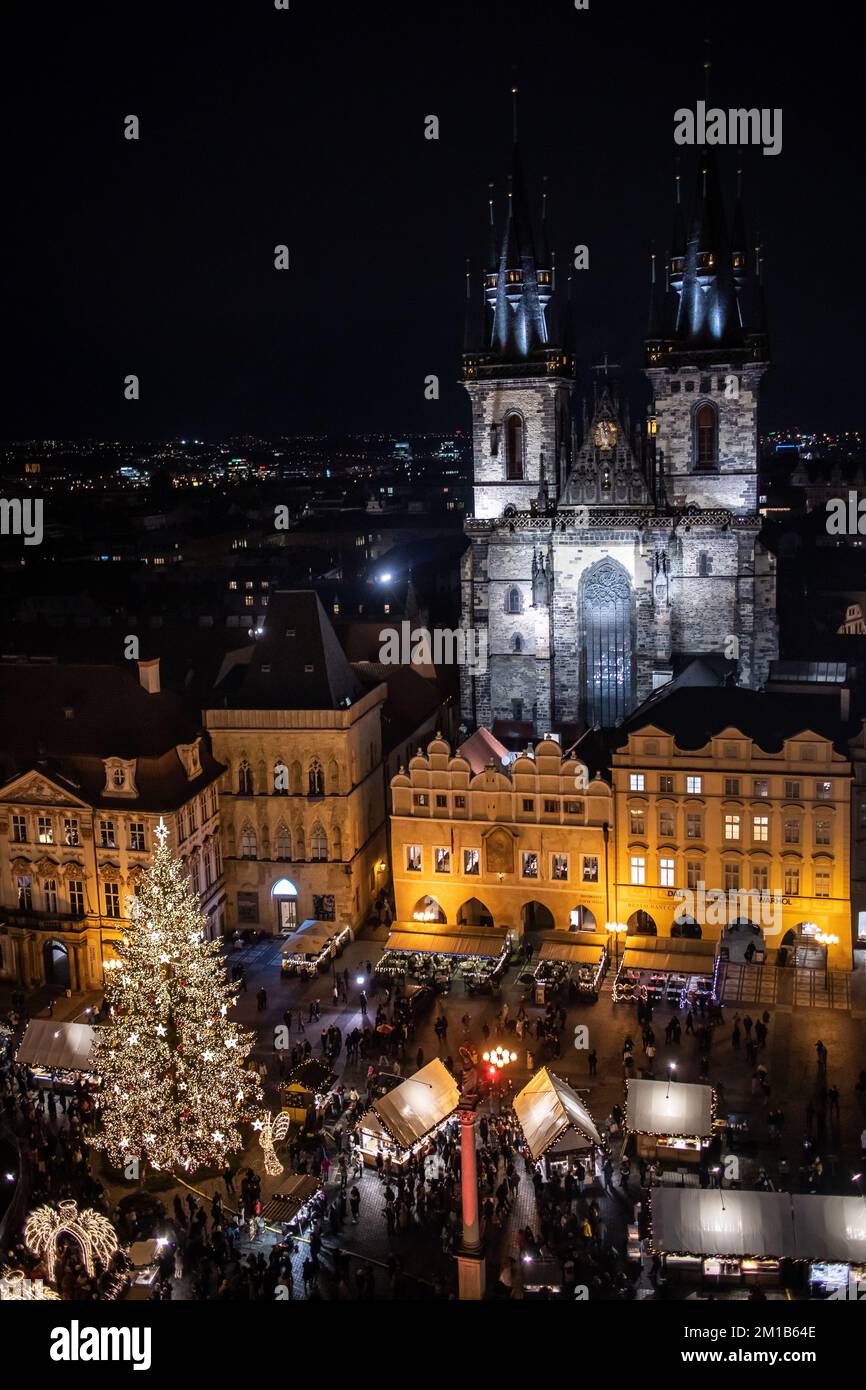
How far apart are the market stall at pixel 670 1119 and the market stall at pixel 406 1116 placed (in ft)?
16.8

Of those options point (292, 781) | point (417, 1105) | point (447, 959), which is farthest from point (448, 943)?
point (417, 1105)

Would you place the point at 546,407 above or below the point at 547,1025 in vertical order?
above

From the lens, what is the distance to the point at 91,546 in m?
143

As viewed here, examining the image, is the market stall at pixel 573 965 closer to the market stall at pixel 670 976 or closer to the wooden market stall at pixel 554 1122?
the market stall at pixel 670 976

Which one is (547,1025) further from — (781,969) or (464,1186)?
(464,1186)

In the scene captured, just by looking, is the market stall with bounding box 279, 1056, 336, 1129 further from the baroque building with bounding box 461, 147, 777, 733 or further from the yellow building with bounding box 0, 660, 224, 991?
the baroque building with bounding box 461, 147, 777, 733

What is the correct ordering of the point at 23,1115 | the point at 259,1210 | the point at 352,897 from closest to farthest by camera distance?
the point at 259,1210, the point at 23,1115, the point at 352,897

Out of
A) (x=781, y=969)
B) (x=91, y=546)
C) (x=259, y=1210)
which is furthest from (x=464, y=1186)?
(x=91, y=546)

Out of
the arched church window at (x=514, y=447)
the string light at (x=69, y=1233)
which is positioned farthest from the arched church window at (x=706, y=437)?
the string light at (x=69, y=1233)

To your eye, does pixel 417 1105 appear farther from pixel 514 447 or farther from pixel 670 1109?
pixel 514 447

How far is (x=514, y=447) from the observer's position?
76000 millimetres

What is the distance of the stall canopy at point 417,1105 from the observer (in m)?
38.7
